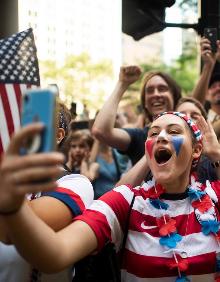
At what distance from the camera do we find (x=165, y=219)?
6.78 feet

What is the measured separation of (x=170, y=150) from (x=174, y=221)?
31 cm

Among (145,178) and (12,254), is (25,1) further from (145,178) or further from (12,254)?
(12,254)

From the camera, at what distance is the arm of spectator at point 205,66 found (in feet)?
13.2

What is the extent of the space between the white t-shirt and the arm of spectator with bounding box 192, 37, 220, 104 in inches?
93.1

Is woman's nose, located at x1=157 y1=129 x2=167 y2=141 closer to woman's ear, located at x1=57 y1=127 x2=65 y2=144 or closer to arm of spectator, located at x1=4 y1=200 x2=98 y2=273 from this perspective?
woman's ear, located at x1=57 y1=127 x2=65 y2=144

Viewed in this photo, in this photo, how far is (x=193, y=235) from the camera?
2041 millimetres

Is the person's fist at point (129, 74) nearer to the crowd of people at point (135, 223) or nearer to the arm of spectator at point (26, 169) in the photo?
the crowd of people at point (135, 223)

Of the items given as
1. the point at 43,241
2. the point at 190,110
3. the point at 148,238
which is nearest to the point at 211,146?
the point at 190,110

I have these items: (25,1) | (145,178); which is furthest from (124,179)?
(25,1)

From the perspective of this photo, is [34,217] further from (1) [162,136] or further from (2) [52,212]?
(1) [162,136]

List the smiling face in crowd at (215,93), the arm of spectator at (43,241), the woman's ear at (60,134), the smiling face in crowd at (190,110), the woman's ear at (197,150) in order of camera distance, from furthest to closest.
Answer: the smiling face in crowd at (215,93)
the smiling face in crowd at (190,110)
the woman's ear at (60,134)
the woman's ear at (197,150)
the arm of spectator at (43,241)

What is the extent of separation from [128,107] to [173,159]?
27.8 feet

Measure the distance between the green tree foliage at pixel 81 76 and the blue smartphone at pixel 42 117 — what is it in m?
31.8

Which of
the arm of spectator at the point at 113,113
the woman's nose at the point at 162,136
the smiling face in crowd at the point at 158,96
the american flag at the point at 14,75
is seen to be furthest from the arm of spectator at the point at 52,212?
the smiling face in crowd at the point at 158,96
